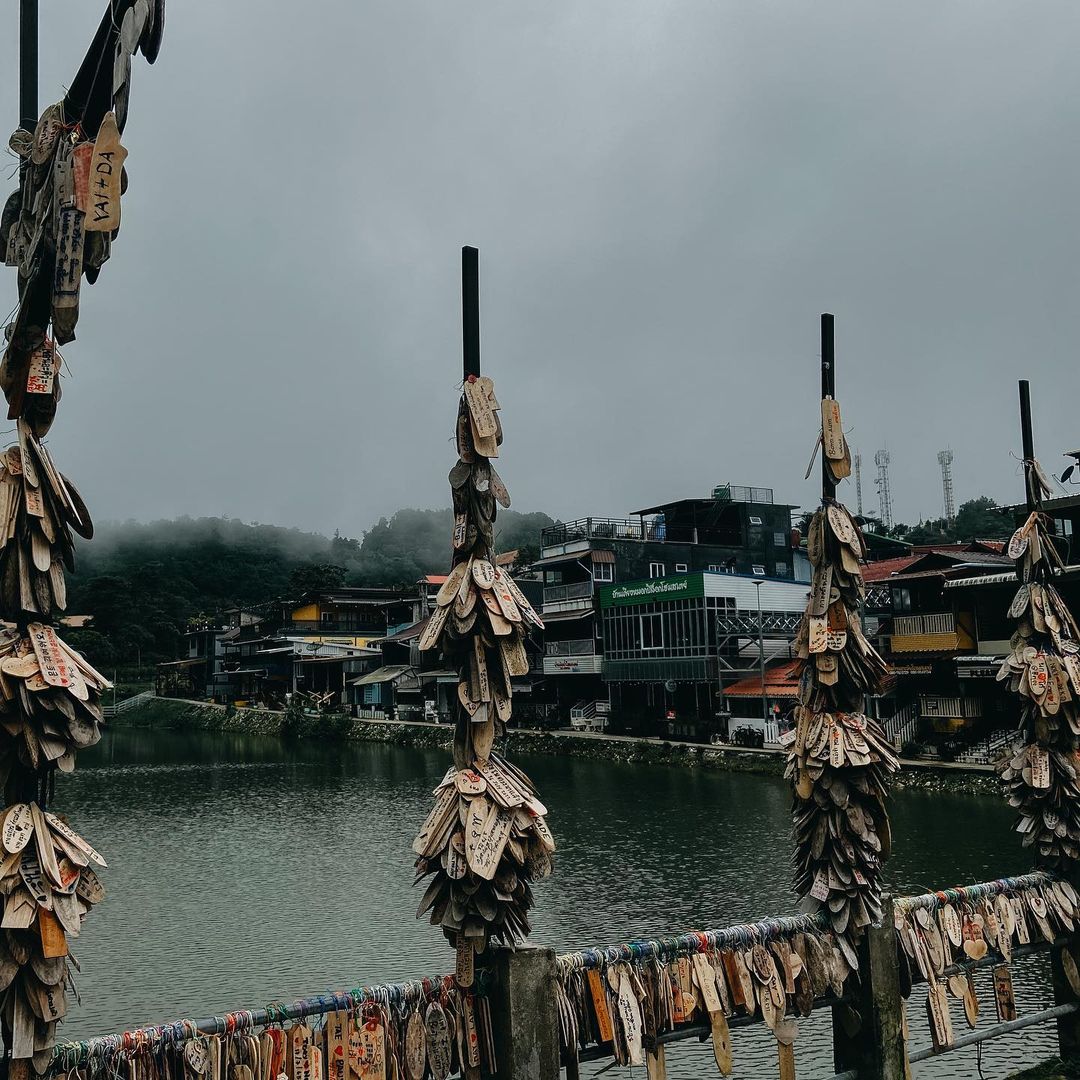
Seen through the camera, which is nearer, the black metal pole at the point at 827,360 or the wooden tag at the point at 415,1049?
the wooden tag at the point at 415,1049

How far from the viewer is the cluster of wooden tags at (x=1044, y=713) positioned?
1101 centimetres

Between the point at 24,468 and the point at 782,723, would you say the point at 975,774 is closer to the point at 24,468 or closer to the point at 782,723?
the point at 782,723

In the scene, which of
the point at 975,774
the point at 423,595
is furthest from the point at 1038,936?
the point at 423,595

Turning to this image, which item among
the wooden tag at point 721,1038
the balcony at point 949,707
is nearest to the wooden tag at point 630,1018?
the wooden tag at point 721,1038

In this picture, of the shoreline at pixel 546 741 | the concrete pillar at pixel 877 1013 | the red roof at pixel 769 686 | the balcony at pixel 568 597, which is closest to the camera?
the concrete pillar at pixel 877 1013

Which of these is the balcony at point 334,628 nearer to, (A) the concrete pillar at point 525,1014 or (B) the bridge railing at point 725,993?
(B) the bridge railing at point 725,993

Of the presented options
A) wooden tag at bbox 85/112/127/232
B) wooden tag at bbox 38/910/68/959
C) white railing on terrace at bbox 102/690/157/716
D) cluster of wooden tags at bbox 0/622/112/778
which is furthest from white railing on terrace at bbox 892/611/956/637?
white railing on terrace at bbox 102/690/157/716

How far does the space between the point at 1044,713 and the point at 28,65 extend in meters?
11.1

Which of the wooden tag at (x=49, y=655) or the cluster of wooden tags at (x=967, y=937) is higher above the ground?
the wooden tag at (x=49, y=655)

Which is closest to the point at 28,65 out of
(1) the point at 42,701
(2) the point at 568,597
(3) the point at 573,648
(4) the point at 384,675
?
(1) the point at 42,701

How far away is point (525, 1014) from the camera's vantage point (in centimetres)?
A: 716

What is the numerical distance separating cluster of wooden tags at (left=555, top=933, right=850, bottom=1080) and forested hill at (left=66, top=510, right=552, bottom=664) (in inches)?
2109

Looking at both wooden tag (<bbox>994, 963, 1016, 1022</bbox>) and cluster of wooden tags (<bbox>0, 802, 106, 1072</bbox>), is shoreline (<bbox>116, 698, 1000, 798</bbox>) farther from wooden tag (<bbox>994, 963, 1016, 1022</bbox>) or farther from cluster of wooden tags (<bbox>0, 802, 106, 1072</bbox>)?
cluster of wooden tags (<bbox>0, 802, 106, 1072</bbox>)

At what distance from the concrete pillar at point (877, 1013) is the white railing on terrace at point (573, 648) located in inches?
1941
